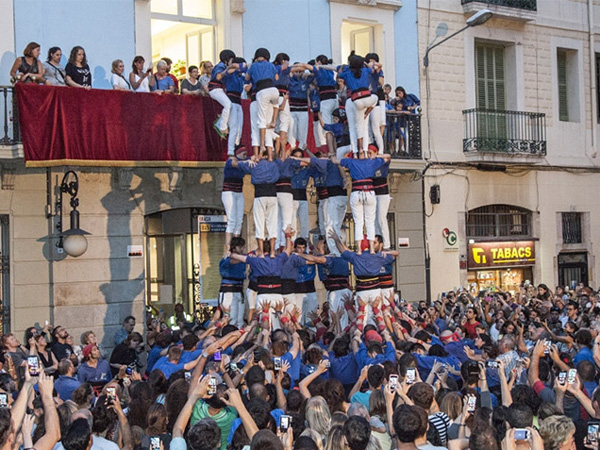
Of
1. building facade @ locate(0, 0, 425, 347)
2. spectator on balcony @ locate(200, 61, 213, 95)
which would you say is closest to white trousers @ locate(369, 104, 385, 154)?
spectator on balcony @ locate(200, 61, 213, 95)

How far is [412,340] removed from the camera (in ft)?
37.2

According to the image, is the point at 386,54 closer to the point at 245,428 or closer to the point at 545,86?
the point at 545,86

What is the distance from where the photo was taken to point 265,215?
14.6 metres

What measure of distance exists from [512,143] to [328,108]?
316 inches

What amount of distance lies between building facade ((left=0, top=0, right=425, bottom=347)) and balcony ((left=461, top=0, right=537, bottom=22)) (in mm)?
2018

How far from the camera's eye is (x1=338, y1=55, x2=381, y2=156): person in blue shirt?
14477 millimetres

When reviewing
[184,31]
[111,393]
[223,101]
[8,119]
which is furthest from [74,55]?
[111,393]

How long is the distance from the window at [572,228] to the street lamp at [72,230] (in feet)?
42.5

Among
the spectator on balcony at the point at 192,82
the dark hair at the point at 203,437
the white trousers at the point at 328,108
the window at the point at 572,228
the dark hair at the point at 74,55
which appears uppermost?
the dark hair at the point at 74,55

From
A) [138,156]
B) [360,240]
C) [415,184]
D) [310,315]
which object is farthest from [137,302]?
[415,184]

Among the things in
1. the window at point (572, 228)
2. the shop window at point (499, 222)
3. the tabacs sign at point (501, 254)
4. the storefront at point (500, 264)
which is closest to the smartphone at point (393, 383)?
the storefront at point (500, 264)

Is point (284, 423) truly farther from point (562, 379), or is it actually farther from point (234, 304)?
point (234, 304)

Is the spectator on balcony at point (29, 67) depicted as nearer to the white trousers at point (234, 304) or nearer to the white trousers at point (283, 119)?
the white trousers at point (283, 119)

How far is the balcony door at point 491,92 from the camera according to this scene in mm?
22641
